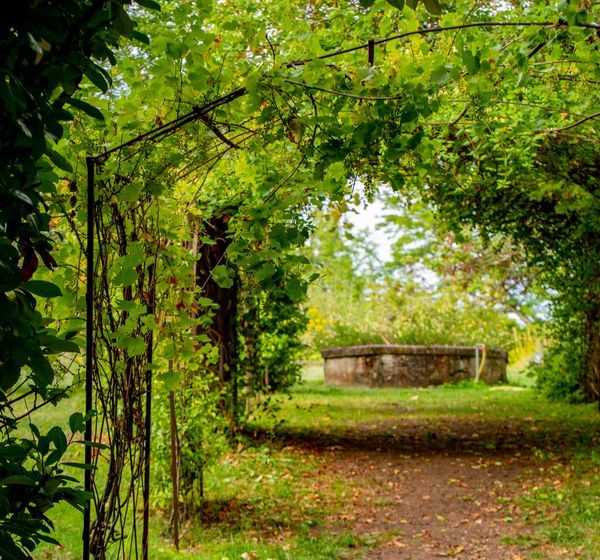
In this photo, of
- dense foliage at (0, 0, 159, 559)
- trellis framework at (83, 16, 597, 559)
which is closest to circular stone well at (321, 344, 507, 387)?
trellis framework at (83, 16, 597, 559)

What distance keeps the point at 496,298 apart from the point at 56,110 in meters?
16.2

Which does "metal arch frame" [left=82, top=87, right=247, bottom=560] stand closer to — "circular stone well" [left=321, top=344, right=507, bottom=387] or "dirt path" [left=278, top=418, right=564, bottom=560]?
"dirt path" [left=278, top=418, right=564, bottom=560]

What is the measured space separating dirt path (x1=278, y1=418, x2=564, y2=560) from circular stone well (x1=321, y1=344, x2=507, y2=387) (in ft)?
19.7

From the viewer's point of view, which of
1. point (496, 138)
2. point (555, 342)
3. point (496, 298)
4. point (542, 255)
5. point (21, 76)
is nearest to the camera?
point (21, 76)

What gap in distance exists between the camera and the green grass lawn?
205 inches

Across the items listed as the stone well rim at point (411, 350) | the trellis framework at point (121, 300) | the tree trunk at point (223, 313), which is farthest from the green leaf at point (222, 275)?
the stone well rim at point (411, 350)

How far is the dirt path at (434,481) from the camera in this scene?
554 centimetres

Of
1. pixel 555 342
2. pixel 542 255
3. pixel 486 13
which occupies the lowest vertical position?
pixel 555 342

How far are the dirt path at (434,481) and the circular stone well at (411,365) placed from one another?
601cm

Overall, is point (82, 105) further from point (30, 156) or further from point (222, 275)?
point (222, 275)

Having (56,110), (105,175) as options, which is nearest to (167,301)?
(105,175)

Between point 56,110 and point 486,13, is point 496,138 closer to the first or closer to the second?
point 486,13

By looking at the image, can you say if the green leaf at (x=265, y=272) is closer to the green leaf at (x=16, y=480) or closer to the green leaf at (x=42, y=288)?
the green leaf at (x=42, y=288)

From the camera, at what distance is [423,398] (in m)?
14.3
